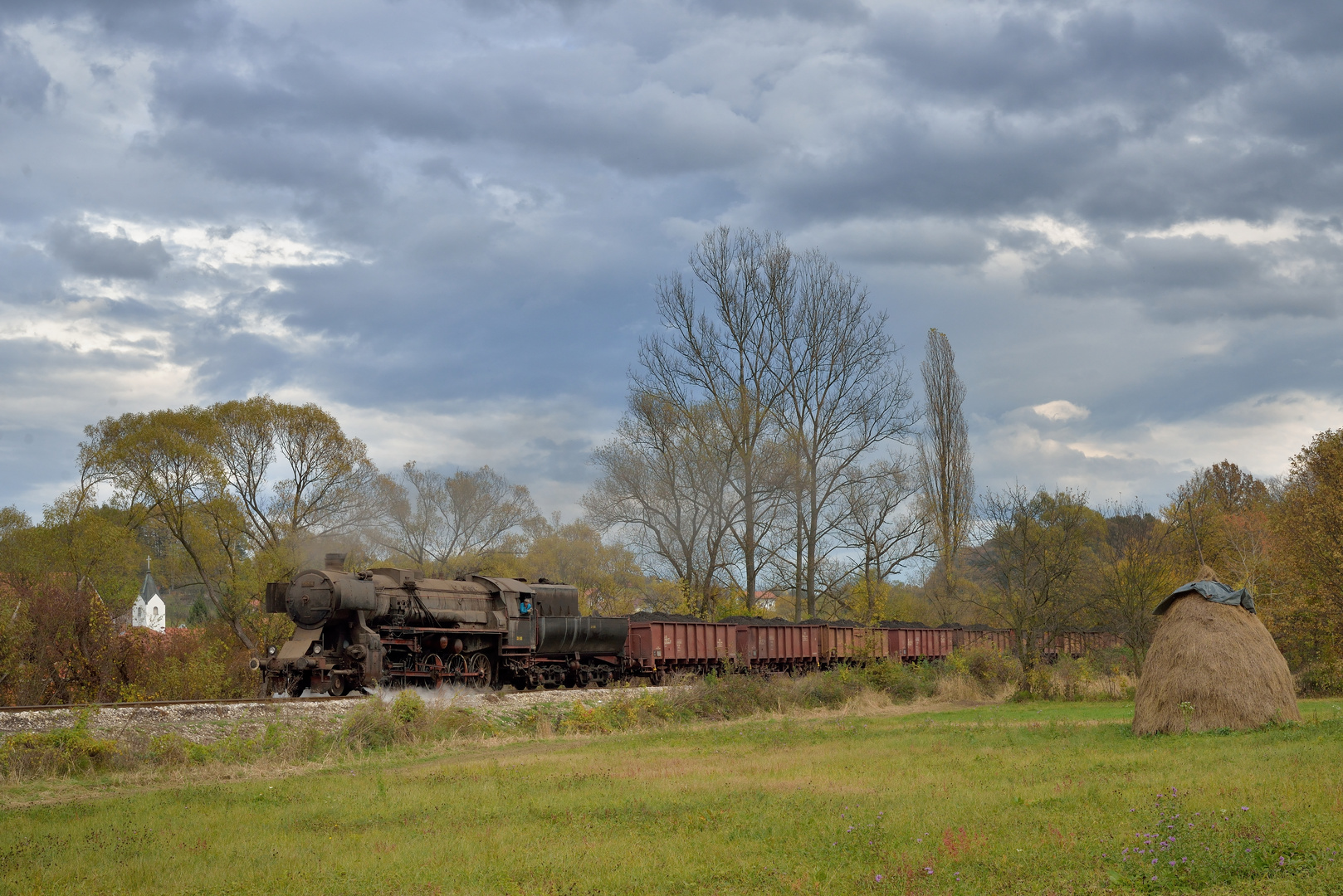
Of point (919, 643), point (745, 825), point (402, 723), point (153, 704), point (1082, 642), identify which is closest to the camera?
point (745, 825)

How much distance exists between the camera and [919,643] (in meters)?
46.5

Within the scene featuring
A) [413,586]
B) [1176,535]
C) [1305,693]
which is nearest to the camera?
[413,586]

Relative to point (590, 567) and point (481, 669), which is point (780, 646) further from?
point (590, 567)

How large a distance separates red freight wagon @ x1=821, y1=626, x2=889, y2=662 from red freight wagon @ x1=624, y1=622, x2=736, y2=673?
596cm

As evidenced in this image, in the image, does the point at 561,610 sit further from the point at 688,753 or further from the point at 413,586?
the point at 688,753

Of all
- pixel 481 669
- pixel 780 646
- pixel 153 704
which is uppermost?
pixel 153 704

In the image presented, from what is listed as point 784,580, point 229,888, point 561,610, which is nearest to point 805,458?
point 784,580

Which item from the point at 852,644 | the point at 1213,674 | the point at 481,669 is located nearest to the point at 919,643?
the point at 852,644

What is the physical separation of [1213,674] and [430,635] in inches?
784

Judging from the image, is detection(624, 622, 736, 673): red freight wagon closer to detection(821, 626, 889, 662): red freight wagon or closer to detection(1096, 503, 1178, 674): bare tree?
detection(821, 626, 889, 662): red freight wagon

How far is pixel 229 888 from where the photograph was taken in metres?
9.08

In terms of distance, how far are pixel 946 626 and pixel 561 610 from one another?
25238 mm

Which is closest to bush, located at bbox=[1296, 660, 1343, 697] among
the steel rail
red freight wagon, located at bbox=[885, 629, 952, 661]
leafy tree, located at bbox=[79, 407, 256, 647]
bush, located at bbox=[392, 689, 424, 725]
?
red freight wagon, located at bbox=[885, 629, 952, 661]

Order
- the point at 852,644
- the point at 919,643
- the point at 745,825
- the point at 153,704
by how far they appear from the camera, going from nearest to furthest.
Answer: the point at 745,825, the point at 153,704, the point at 852,644, the point at 919,643
